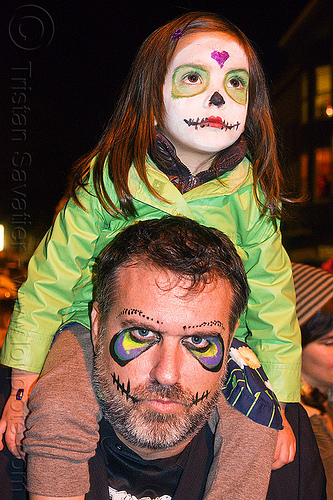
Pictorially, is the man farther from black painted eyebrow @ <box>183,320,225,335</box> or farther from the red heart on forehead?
the red heart on forehead

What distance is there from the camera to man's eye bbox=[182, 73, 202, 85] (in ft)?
6.35

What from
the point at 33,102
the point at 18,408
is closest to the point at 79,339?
the point at 18,408

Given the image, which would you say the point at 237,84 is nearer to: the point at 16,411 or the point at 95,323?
the point at 95,323

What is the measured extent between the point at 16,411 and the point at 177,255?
2.84ft

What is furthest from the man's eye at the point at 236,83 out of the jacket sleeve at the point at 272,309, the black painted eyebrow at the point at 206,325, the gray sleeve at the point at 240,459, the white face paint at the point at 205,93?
the gray sleeve at the point at 240,459

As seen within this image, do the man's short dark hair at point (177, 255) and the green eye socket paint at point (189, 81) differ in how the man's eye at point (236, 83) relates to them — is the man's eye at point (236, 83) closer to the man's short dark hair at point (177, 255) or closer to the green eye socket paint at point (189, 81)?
the green eye socket paint at point (189, 81)

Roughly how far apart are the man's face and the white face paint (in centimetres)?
56

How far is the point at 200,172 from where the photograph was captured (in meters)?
2.09

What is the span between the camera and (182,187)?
207 centimetres

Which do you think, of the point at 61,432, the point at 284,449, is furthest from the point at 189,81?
the point at 284,449

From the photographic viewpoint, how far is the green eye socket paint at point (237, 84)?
76.9 inches

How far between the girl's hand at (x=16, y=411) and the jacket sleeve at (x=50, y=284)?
0.05 metres

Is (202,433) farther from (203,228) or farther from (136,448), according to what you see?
(203,228)

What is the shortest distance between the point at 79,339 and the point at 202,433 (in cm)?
63
